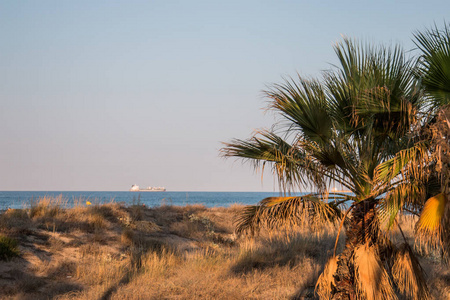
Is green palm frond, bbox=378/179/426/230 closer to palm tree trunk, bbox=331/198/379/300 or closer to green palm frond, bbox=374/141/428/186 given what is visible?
green palm frond, bbox=374/141/428/186

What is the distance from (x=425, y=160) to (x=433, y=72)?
5.86ft

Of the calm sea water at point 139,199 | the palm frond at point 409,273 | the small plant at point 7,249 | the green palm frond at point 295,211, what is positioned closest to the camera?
the palm frond at point 409,273

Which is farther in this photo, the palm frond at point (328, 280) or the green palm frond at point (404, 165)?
the palm frond at point (328, 280)

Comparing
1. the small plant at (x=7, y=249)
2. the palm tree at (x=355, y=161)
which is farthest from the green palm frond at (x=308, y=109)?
the small plant at (x=7, y=249)

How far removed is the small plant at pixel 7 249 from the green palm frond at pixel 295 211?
7830mm

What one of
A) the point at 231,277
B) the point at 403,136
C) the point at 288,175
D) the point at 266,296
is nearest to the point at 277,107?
the point at 288,175

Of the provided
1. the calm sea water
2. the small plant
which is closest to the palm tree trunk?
the calm sea water

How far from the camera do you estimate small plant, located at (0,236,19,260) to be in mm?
12461

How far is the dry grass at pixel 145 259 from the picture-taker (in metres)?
10.4

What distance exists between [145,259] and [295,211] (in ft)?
23.4

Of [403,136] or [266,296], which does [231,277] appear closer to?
[266,296]

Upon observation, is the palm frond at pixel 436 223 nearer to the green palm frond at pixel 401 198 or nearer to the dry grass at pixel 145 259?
the green palm frond at pixel 401 198

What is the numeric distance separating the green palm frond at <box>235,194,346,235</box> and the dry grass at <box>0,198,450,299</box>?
0.37 metres

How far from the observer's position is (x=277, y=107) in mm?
8242
